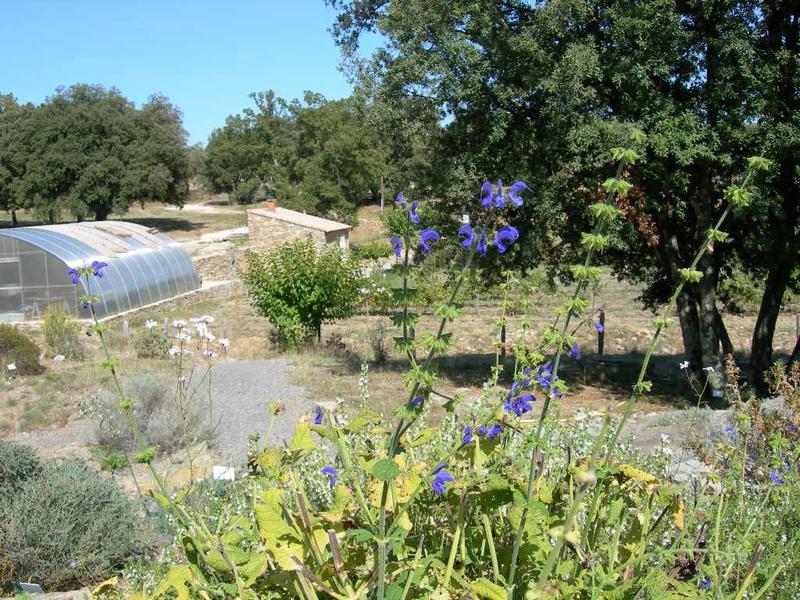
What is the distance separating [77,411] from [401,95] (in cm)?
684

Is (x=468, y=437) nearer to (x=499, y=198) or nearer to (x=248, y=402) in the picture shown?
(x=499, y=198)

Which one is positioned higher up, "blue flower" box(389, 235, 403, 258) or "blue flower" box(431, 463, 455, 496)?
"blue flower" box(389, 235, 403, 258)

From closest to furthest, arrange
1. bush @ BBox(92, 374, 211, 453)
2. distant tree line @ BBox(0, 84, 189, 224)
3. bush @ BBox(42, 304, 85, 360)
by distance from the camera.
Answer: bush @ BBox(92, 374, 211, 453)
bush @ BBox(42, 304, 85, 360)
distant tree line @ BBox(0, 84, 189, 224)

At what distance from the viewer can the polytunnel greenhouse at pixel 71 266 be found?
66.2 feet

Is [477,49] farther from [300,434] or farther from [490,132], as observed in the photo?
[300,434]

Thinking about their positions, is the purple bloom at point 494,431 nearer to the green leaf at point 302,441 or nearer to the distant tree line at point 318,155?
the green leaf at point 302,441

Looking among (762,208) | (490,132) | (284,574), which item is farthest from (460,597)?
(490,132)

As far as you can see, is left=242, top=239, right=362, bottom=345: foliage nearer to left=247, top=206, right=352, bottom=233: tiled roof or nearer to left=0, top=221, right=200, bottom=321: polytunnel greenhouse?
left=0, top=221, right=200, bottom=321: polytunnel greenhouse

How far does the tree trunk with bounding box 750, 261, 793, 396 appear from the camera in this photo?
13.1 metres

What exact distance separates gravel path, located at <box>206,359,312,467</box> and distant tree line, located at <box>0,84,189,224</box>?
28.3 m

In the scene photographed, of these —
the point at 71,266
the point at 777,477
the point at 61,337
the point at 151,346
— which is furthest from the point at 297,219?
the point at 777,477

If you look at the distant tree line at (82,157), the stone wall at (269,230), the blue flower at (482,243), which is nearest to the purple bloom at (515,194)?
the blue flower at (482,243)

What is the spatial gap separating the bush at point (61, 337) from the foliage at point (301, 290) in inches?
152

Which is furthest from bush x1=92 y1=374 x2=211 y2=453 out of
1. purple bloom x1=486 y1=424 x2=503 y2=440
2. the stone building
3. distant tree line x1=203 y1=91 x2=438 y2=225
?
distant tree line x1=203 y1=91 x2=438 y2=225
